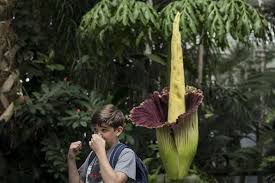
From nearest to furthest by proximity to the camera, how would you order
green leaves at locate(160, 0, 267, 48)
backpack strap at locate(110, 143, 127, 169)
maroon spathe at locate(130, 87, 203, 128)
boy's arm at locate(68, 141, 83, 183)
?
backpack strap at locate(110, 143, 127, 169) < boy's arm at locate(68, 141, 83, 183) < maroon spathe at locate(130, 87, 203, 128) < green leaves at locate(160, 0, 267, 48)

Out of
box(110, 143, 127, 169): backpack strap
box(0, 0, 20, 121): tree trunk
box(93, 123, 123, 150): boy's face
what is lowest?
box(110, 143, 127, 169): backpack strap

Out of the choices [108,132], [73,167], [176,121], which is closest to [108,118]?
[108,132]

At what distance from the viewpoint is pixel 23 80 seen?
453cm

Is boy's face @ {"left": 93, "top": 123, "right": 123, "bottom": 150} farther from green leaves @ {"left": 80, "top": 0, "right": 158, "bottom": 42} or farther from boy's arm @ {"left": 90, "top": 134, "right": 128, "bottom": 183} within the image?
green leaves @ {"left": 80, "top": 0, "right": 158, "bottom": 42}

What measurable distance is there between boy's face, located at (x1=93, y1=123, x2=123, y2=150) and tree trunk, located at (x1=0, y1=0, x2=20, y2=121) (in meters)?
1.79

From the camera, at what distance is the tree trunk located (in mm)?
3732

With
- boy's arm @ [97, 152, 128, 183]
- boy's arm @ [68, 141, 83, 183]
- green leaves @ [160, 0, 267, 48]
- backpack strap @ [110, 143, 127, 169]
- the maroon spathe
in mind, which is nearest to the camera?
boy's arm @ [97, 152, 128, 183]

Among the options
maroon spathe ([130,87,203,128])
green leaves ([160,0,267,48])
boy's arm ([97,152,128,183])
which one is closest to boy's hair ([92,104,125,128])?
boy's arm ([97,152,128,183])

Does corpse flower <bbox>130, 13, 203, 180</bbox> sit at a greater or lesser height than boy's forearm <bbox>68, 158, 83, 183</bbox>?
greater

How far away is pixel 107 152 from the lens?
211cm

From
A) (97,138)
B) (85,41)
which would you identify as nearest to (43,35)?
(85,41)

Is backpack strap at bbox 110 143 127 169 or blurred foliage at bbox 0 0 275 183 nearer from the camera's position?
backpack strap at bbox 110 143 127 169

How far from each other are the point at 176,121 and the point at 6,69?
143 cm

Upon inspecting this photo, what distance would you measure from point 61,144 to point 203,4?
1.44 m
